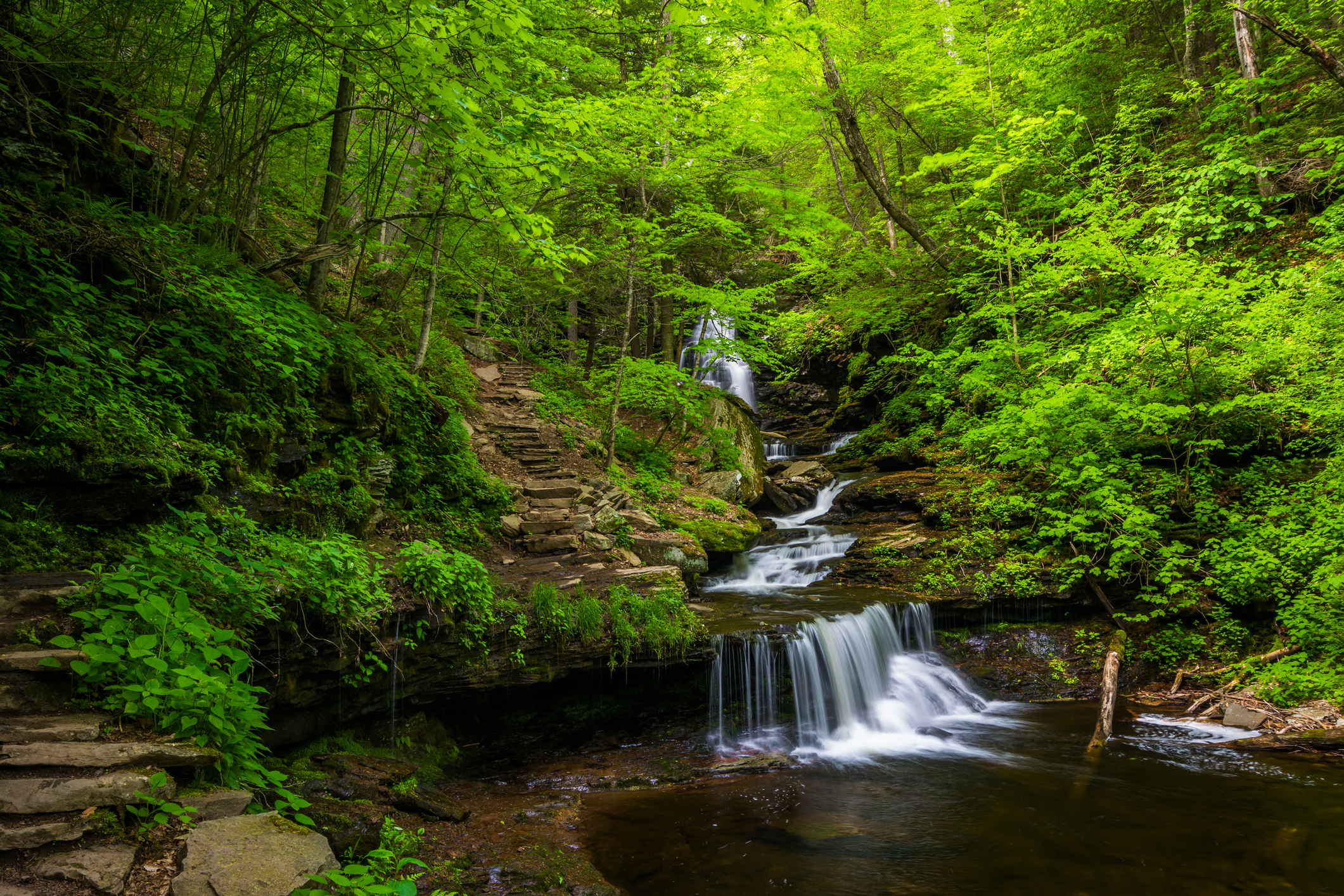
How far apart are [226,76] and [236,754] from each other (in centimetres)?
699

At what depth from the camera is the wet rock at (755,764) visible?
6812 mm

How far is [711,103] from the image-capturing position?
1198 centimetres

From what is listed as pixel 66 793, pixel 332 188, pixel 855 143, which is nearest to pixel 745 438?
pixel 855 143

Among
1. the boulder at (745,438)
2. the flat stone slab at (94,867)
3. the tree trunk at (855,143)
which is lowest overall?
the flat stone slab at (94,867)

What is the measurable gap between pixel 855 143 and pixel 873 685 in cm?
1137

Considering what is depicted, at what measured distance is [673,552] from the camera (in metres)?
10.1

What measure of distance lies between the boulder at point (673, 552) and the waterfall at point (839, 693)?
2.09m

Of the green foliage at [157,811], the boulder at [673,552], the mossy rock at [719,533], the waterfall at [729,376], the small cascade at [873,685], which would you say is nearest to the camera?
the green foliage at [157,811]

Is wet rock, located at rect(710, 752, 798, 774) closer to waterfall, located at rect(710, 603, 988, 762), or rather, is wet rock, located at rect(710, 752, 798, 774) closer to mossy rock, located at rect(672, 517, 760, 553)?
waterfall, located at rect(710, 603, 988, 762)

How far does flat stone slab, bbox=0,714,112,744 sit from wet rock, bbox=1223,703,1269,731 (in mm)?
10389

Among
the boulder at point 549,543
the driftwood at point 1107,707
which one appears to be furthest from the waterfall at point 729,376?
the driftwood at point 1107,707

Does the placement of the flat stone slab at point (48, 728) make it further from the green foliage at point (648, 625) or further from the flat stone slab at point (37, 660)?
the green foliage at point (648, 625)

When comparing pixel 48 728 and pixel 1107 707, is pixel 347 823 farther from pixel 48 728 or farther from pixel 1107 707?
pixel 1107 707

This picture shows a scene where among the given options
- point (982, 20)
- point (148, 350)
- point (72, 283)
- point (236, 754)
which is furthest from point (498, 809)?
point (982, 20)
